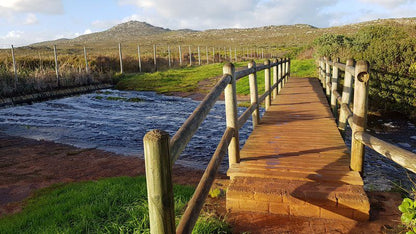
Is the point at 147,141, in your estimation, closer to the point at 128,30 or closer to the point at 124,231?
the point at 124,231

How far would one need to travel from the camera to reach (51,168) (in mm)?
5957

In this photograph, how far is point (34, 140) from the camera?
8219 millimetres

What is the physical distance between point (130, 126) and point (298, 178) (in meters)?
7.45

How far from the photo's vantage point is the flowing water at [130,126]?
632cm

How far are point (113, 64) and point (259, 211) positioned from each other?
25027 millimetres

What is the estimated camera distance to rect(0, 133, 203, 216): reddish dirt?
4.89 meters

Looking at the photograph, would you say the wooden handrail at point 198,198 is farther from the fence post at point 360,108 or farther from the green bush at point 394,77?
the green bush at point 394,77

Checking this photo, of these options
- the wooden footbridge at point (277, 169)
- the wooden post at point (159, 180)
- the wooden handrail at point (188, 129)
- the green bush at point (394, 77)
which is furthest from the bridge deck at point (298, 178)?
the green bush at point (394, 77)

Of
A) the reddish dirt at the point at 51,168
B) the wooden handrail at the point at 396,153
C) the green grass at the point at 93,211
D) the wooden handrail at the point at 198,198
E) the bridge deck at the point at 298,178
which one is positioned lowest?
the reddish dirt at the point at 51,168

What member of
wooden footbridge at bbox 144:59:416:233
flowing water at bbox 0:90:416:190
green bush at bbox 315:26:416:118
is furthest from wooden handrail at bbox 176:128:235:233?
green bush at bbox 315:26:416:118

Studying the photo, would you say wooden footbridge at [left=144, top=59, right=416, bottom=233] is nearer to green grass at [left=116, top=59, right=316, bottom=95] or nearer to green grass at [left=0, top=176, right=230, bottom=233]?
green grass at [left=0, top=176, right=230, bottom=233]

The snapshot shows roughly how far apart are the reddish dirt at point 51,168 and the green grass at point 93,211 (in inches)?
16.8

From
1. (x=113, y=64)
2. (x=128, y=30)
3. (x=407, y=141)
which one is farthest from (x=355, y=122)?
(x=128, y=30)

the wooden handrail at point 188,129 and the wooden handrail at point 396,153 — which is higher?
the wooden handrail at point 188,129
